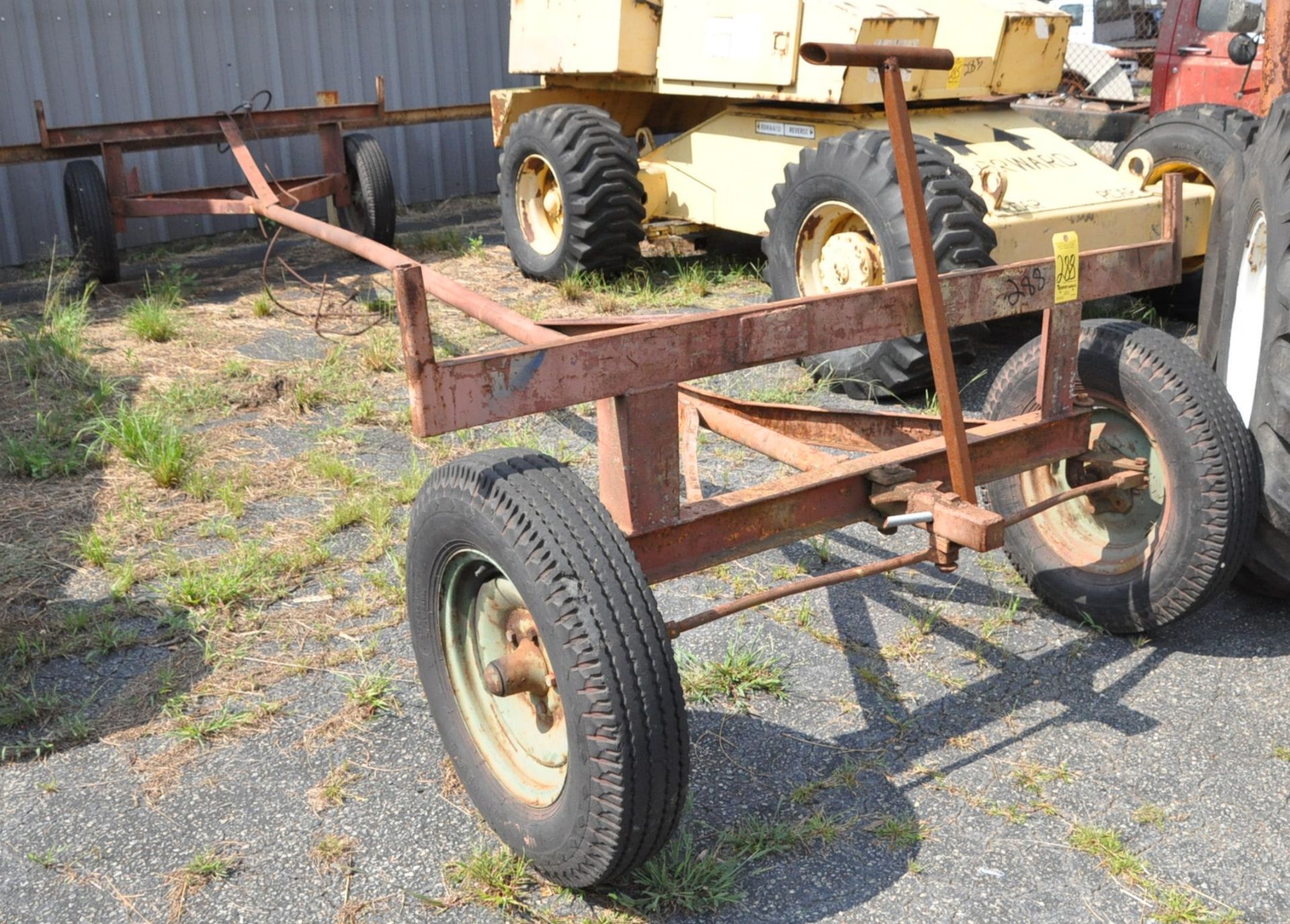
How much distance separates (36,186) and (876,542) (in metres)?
7.04

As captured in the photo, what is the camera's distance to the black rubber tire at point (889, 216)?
15.8 ft

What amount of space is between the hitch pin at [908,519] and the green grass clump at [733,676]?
0.68m

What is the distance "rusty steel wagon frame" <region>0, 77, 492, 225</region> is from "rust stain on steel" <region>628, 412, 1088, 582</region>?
4.63 m

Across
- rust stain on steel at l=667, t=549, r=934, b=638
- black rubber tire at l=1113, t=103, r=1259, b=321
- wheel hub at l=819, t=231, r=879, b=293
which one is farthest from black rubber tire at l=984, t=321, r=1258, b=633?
black rubber tire at l=1113, t=103, r=1259, b=321

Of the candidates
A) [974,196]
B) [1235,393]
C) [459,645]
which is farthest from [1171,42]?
[459,645]

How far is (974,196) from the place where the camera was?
16.2ft

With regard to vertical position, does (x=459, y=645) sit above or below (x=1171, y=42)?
below

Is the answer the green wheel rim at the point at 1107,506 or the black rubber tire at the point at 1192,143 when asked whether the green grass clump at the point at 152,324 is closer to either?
the green wheel rim at the point at 1107,506

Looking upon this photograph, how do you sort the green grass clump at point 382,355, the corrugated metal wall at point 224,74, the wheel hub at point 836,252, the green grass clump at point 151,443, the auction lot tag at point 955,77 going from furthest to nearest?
the corrugated metal wall at point 224,74 < the auction lot tag at point 955,77 < the green grass clump at point 382,355 < the wheel hub at point 836,252 < the green grass clump at point 151,443

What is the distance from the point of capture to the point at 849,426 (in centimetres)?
329

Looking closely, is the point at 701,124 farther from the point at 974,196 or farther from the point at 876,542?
the point at 876,542

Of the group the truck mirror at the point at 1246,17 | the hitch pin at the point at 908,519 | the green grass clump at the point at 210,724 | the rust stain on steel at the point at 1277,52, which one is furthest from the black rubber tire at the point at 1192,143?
the green grass clump at the point at 210,724


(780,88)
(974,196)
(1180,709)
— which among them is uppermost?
(780,88)

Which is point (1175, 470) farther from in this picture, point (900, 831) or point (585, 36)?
point (585, 36)
